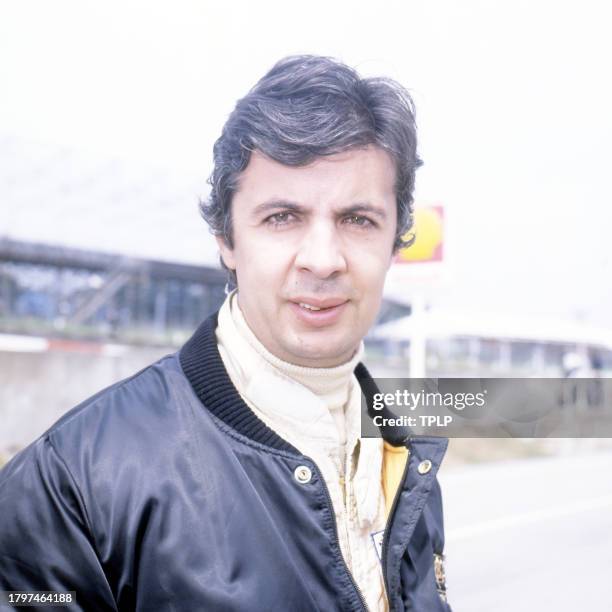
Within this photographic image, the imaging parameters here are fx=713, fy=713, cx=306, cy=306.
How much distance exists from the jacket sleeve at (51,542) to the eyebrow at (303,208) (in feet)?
1.48

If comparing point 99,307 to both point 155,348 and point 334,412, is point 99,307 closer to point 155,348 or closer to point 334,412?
point 155,348

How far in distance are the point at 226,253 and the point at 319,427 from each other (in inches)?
13.0

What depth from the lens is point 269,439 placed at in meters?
1.02

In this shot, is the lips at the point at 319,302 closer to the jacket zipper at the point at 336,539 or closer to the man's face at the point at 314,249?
the man's face at the point at 314,249

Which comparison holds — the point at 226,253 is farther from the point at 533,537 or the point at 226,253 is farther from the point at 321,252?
the point at 533,537

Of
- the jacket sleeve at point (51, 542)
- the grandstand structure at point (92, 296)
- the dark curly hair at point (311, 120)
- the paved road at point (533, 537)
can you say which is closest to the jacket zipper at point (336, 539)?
the jacket sleeve at point (51, 542)

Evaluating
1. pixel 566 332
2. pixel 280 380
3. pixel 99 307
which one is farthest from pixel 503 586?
pixel 99 307

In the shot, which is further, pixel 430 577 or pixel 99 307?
pixel 99 307

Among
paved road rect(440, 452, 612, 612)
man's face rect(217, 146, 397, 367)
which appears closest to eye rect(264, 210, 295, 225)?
man's face rect(217, 146, 397, 367)

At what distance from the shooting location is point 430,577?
3.83 feet

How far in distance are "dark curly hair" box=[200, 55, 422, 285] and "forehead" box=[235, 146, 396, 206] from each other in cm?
1

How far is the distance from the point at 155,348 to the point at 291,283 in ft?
15.2

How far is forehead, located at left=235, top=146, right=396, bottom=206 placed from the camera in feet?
3.43

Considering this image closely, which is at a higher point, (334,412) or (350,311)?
(350,311)
